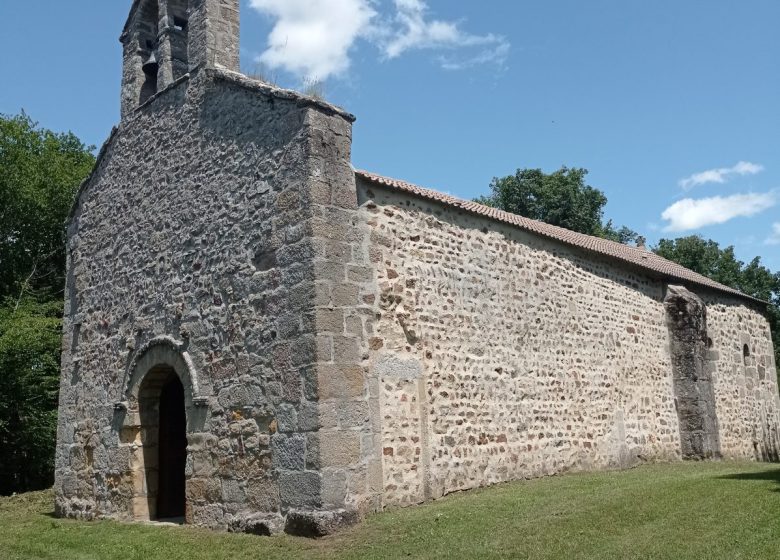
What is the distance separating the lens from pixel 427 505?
943 centimetres

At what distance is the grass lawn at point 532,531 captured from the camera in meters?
6.90

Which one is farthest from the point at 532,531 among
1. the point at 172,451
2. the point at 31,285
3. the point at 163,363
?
the point at 31,285

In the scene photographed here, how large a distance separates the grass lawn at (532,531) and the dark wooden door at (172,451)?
1.22 meters

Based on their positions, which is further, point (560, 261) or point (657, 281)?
point (657, 281)

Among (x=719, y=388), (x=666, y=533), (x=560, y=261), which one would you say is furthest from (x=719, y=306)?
(x=666, y=533)

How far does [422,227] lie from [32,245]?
19039 millimetres

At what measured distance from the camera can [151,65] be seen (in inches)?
491

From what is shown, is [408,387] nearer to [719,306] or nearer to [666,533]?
[666,533]

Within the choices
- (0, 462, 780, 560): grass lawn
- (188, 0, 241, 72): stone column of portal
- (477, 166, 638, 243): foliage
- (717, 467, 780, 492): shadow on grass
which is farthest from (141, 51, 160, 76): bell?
(477, 166, 638, 243): foliage

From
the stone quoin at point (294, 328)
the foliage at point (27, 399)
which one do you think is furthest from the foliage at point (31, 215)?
the stone quoin at point (294, 328)

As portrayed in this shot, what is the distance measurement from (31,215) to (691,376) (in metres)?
20.8

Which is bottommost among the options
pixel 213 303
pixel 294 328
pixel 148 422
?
pixel 148 422

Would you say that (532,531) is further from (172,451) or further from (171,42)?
(171,42)

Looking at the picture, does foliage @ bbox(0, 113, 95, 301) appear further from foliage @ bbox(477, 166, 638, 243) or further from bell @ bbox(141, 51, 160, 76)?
foliage @ bbox(477, 166, 638, 243)
